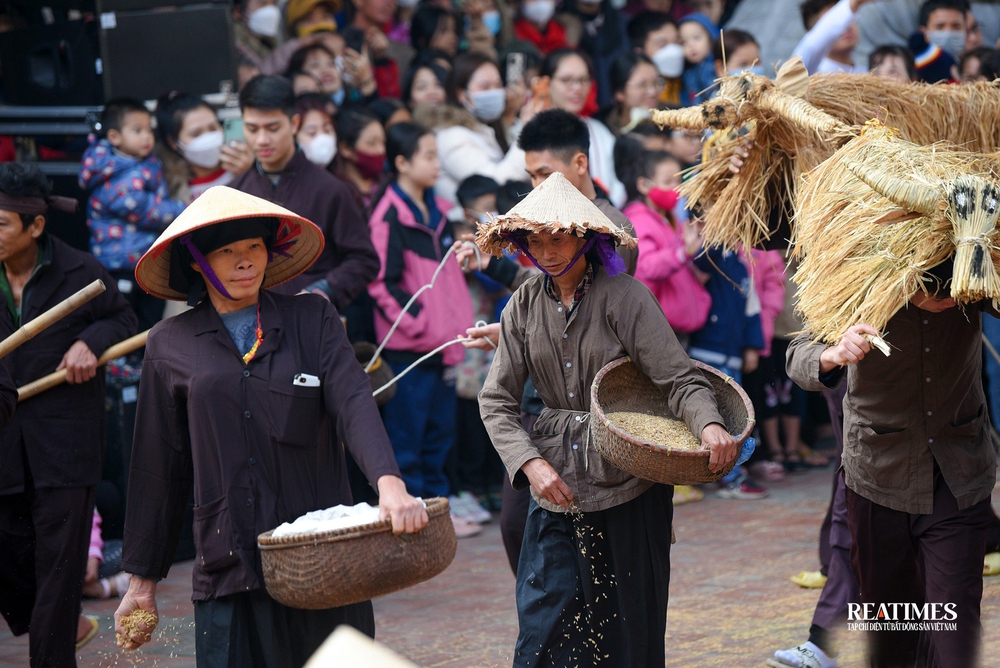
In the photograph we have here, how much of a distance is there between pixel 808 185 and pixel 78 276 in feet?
9.65

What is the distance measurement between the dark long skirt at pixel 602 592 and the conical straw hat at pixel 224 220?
1207 mm

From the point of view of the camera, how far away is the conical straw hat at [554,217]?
3957 millimetres

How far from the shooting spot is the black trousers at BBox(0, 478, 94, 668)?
4.73 metres

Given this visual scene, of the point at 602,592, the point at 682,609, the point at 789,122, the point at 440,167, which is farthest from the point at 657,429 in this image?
the point at 440,167

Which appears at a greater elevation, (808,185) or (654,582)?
(808,185)

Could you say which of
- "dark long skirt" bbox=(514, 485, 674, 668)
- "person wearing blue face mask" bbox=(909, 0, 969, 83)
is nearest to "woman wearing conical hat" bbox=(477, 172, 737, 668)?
"dark long skirt" bbox=(514, 485, 674, 668)

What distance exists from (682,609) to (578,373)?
1.94 m

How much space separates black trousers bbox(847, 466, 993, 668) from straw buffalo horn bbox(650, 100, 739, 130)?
142 centimetres

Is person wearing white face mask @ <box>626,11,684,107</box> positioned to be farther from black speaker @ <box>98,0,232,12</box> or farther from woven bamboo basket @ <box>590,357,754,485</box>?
woven bamboo basket @ <box>590,357,754,485</box>

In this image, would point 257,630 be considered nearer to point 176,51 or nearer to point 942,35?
point 176,51

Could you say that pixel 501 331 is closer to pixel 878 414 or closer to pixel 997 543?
pixel 878 414

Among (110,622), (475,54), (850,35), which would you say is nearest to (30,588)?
(110,622)

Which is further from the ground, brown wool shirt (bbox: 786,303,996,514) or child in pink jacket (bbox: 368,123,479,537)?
brown wool shirt (bbox: 786,303,996,514)

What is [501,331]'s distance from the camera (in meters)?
4.21
